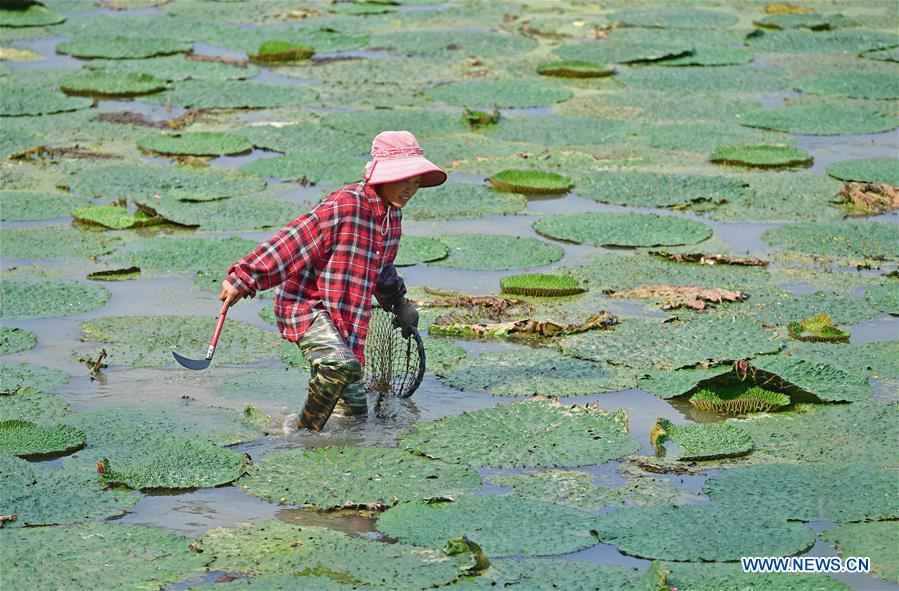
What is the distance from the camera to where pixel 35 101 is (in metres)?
9.38

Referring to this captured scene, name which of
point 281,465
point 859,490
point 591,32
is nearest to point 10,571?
point 281,465

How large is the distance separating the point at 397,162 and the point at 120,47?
6.97 meters

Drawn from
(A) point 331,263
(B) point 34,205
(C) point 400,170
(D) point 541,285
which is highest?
(C) point 400,170

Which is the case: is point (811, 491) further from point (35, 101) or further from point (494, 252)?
point (35, 101)

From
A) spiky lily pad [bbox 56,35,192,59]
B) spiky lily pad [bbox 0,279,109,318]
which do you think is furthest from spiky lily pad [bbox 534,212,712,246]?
spiky lily pad [bbox 56,35,192,59]

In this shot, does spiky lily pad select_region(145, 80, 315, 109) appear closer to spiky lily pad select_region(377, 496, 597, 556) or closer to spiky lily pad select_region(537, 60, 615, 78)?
spiky lily pad select_region(537, 60, 615, 78)

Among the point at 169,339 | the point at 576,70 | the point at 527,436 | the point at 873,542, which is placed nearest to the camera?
the point at 873,542

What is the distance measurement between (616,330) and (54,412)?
2.24 m

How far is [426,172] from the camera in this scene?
4.48 meters

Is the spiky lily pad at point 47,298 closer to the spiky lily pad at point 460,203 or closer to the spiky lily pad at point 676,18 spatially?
the spiky lily pad at point 460,203

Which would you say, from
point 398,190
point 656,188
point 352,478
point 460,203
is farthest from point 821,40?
point 352,478

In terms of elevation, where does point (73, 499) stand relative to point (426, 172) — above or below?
below

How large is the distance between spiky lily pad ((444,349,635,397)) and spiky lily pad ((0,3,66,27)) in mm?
7761

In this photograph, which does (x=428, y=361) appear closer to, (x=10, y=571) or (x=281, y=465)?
(x=281, y=465)
